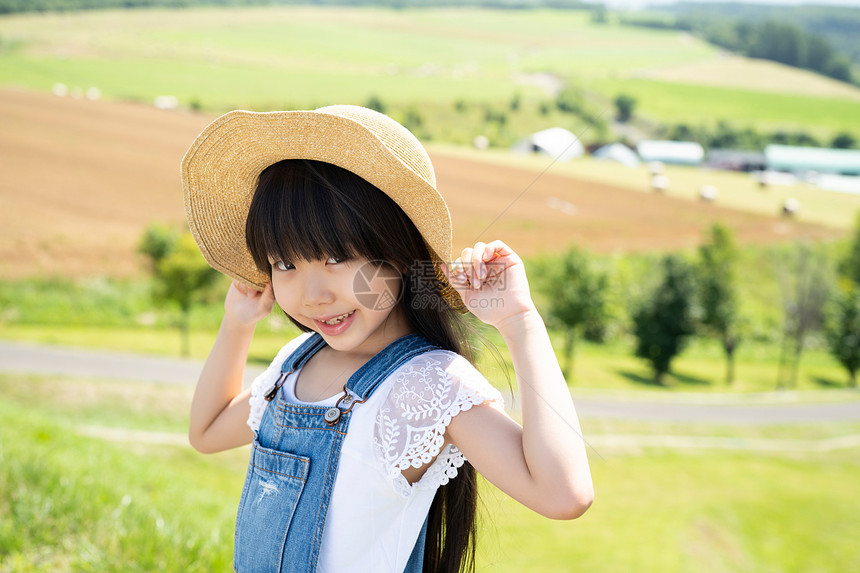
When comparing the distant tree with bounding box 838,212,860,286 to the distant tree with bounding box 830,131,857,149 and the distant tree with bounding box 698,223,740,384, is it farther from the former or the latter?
the distant tree with bounding box 830,131,857,149

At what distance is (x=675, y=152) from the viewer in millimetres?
46531

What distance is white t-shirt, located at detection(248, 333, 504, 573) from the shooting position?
3.92 feet

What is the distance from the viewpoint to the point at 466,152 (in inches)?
1387

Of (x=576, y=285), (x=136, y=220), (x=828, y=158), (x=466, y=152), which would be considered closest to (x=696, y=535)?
(x=576, y=285)

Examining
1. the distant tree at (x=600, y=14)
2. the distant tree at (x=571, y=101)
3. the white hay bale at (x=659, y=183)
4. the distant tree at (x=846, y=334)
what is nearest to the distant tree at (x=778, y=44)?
the distant tree at (x=600, y=14)

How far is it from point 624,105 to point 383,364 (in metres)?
37.2

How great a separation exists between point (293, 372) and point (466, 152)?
34.5 meters

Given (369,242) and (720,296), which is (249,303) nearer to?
(369,242)

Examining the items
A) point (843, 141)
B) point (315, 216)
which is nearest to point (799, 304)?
point (843, 141)

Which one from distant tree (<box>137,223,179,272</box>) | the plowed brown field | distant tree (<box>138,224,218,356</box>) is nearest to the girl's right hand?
distant tree (<box>138,224,218,356</box>)

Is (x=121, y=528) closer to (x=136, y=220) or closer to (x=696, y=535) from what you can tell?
(x=696, y=535)

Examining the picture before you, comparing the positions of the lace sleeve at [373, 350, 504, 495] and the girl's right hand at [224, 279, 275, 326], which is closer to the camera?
the lace sleeve at [373, 350, 504, 495]

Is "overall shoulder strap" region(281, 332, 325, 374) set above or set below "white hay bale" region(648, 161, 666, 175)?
above

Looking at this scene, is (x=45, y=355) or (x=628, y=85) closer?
(x=45, y=355)
